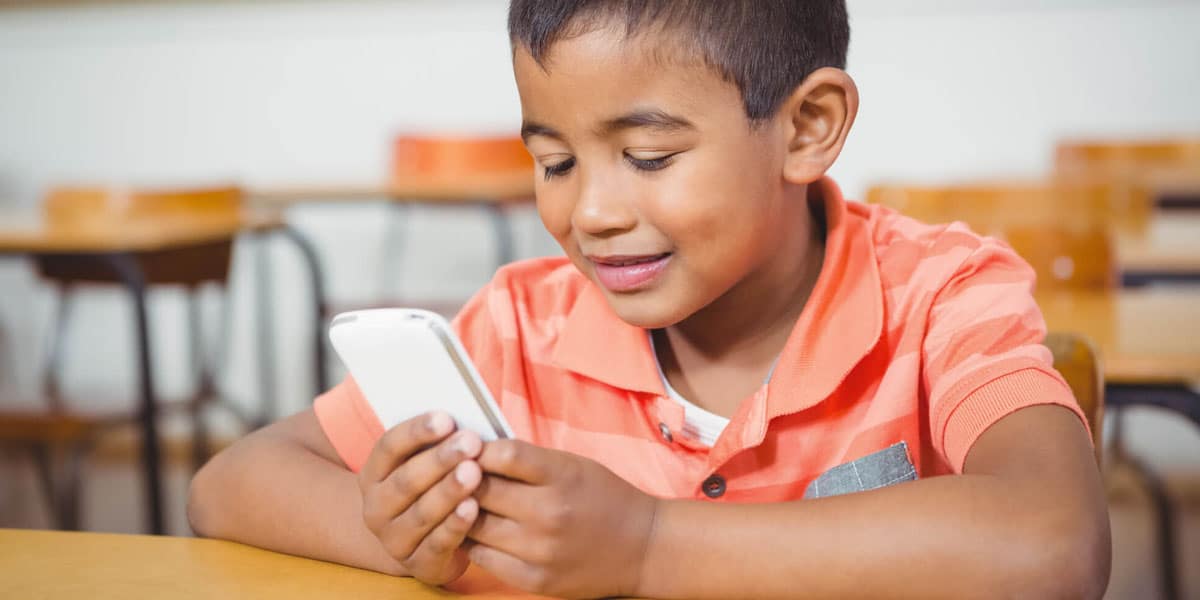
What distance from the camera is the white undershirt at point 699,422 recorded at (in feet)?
2.98

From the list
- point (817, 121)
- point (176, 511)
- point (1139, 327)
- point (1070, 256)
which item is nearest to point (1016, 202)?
point (1070, 256)

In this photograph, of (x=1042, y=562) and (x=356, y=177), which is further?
(x=356, y=177)

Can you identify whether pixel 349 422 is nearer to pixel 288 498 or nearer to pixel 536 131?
pixel 288 498

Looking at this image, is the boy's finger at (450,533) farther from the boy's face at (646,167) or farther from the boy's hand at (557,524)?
the boy's face at (646,167)

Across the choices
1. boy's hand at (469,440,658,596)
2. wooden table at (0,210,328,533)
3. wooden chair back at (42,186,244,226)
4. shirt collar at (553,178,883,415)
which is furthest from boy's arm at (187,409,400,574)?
wooden chair back at (42,186,244,226)

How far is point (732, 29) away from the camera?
819 millimetres

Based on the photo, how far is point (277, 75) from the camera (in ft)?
13.1

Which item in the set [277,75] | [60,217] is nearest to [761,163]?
[60,217]

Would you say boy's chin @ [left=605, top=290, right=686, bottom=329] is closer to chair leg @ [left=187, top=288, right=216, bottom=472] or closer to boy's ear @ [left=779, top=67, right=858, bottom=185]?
boy's ear @ [left=779, top=67, right=858, bottom=185]

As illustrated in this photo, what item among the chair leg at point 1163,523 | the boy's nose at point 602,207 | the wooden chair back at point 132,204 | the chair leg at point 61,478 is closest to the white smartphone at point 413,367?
the boy's nose at point 602,207

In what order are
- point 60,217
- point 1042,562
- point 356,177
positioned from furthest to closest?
point 356,177 → point 60,217 → point 1042,562

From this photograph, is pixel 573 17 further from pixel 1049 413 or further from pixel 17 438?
pixel 17 438

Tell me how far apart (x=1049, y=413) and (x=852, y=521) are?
0.55 ft

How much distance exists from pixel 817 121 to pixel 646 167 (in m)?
0.18
